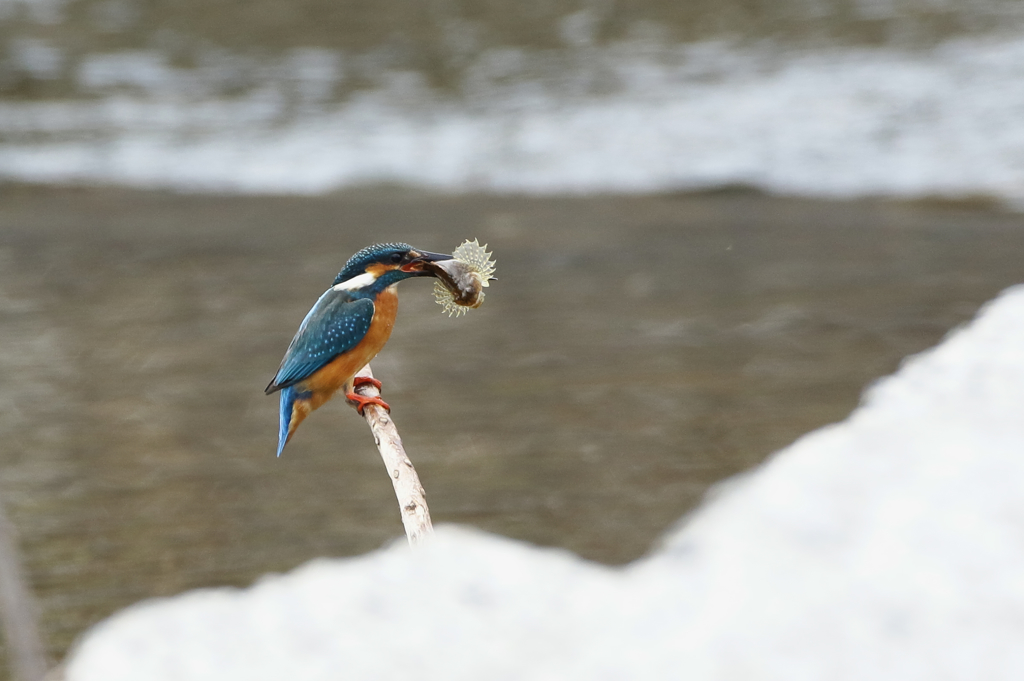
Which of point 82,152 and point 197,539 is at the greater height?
point 197,539

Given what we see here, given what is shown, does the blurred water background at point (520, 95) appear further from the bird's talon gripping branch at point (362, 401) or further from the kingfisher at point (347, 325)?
the kingfisher at point (347, 325)

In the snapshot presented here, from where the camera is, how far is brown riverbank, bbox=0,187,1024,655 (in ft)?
14.0

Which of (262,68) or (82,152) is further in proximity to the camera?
(262,68)

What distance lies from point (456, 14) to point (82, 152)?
241 inches

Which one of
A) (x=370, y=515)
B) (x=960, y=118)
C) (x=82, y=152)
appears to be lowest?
(x=82, y=152)

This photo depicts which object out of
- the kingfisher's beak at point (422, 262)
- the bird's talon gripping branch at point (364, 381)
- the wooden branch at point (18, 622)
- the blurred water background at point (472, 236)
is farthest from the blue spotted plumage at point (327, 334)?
the blurred water background at point (472, 236)

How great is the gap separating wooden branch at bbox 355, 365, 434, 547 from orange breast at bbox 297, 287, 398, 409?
0.12m

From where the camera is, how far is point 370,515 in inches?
172

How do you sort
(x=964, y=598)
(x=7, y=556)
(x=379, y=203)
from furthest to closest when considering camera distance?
(x=379, y=203)
(x=7, y=556)
(x=964, y=598)

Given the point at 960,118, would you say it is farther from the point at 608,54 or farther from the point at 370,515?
the point at 370,515

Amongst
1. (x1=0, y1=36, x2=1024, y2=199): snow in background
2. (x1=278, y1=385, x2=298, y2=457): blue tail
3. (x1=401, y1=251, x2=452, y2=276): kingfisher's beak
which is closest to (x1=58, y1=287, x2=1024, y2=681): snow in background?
(x1=401, y1=251, x2=452, y2=276): kingfisher's beak

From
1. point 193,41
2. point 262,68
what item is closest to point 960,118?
point 262,68

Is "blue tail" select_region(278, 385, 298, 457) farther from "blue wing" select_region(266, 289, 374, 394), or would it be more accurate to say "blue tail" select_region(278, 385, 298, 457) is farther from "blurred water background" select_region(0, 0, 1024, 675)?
"blurred water background" select_region(0, 0, 1024, 675)

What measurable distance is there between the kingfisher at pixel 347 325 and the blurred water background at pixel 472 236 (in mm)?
1928
